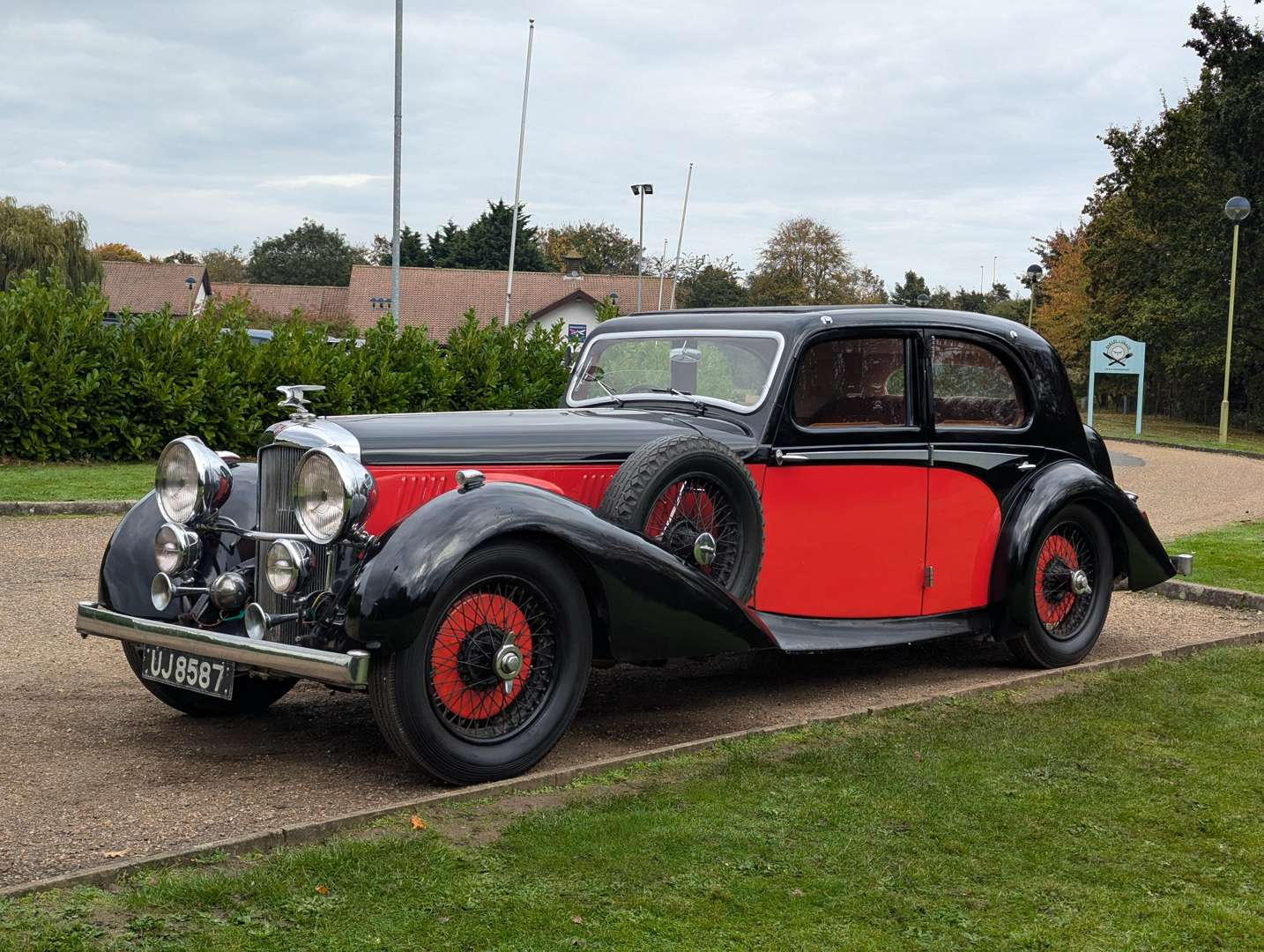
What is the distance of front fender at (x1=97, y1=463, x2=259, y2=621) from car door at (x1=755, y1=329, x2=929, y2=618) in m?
2.26

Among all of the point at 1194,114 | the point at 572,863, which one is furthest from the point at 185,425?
the point at 1194,114

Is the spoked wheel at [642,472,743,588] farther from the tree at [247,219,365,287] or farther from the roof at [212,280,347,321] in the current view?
the tree at [247,219,365,287]

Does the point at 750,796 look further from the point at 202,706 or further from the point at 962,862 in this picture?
the point at 202,706

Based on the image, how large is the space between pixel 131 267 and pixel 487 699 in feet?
270

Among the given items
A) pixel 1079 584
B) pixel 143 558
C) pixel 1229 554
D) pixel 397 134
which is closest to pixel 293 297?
pixel 397 134

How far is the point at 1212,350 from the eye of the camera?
114 feet

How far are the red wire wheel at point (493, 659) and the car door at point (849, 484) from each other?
1.33m

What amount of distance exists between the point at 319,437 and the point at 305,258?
102639 mm

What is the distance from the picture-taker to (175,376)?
54.3 ft

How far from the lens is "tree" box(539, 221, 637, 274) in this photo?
92.8 meters

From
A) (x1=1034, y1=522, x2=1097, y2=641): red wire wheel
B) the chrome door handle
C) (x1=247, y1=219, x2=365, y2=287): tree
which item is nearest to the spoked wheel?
the chrome door handle

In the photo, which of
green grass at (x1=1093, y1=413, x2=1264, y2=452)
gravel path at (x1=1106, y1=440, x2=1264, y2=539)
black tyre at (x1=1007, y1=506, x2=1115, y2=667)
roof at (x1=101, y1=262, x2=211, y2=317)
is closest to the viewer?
black tyre at (x1=1007, y1=506, x2=1115, y2=667)

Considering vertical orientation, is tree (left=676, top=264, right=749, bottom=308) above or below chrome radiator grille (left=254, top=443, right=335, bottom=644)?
above

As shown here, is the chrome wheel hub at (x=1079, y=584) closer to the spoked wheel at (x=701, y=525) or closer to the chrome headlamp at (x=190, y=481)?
the spoked wheel at (x=701, y=525)
